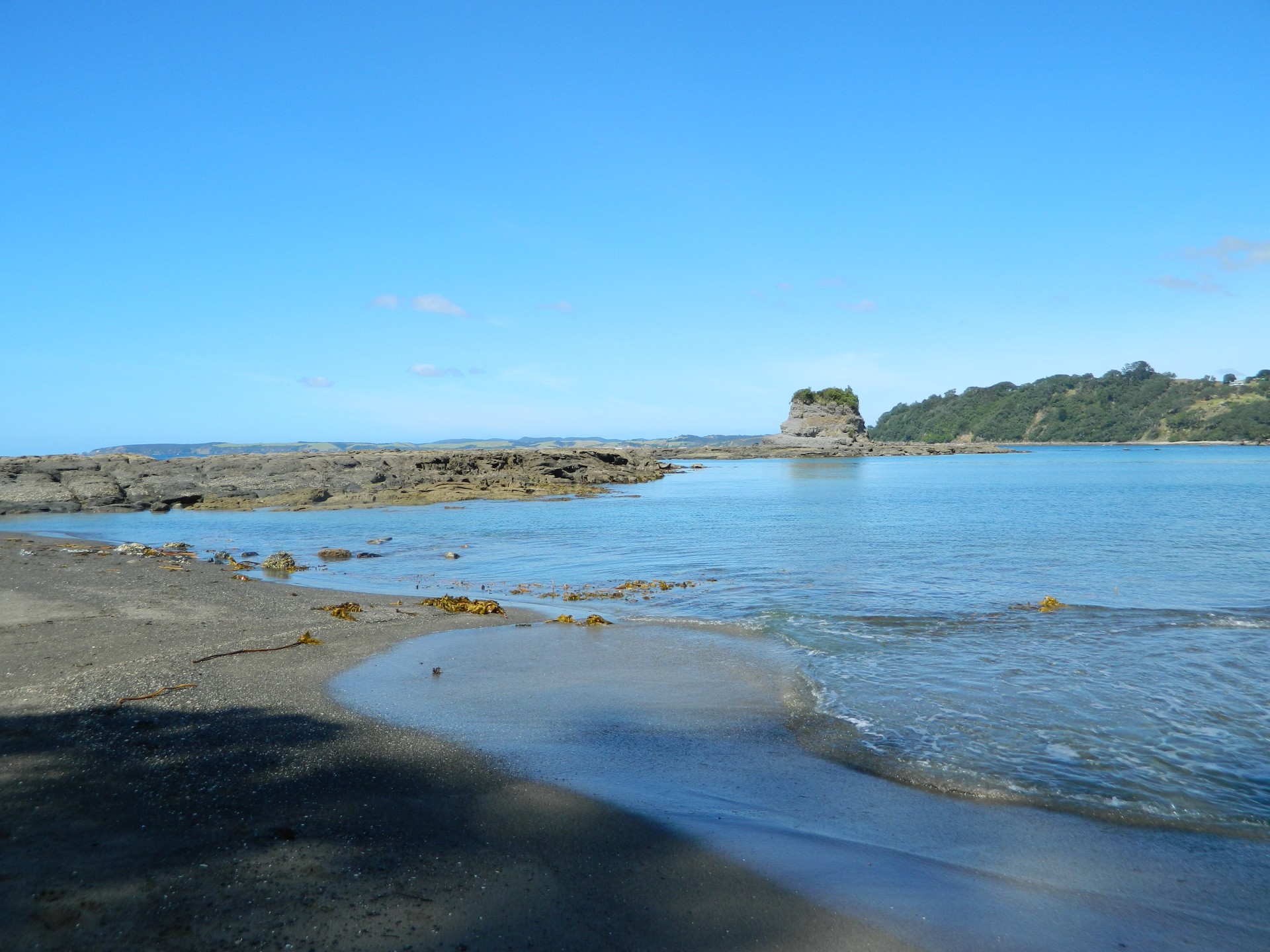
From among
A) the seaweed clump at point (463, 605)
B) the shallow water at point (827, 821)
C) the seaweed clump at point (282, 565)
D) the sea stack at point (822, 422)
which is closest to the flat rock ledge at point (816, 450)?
the sea stack at point (822, 422)

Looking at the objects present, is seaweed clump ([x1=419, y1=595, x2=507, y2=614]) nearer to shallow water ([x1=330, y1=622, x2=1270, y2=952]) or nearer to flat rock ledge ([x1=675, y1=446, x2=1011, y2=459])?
shallow water ([x1=330, y1=622, x2=1270, y2=952])

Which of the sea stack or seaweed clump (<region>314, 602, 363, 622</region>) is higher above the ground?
the sea stack

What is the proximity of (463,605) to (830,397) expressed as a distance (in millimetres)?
113294

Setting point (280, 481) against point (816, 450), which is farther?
point (816, 450)

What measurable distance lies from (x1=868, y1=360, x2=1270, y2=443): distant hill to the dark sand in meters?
169

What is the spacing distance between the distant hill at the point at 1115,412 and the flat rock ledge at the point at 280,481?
5783 inches

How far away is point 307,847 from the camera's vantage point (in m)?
3.96

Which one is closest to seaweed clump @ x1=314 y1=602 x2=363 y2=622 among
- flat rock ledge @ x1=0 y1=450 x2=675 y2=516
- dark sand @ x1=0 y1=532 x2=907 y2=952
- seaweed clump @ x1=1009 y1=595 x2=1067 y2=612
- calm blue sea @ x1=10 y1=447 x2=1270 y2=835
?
calm blue sea @ x1=10 y1=447 x2=1270 y2=835

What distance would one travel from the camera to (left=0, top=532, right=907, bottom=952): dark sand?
3.31 m

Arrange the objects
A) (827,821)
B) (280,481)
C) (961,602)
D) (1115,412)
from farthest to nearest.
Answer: (1115,412) < (280,481) < (961,602) < (827,821)

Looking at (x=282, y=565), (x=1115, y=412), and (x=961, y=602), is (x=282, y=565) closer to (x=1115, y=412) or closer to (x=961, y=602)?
(x=961, y=602)

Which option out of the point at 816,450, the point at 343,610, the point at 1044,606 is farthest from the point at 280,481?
the point at 816,450

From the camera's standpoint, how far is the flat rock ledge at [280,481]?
32844 millimetres

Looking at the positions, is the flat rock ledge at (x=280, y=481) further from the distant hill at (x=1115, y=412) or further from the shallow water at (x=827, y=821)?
the distant hill at (x=1115, y=412)
